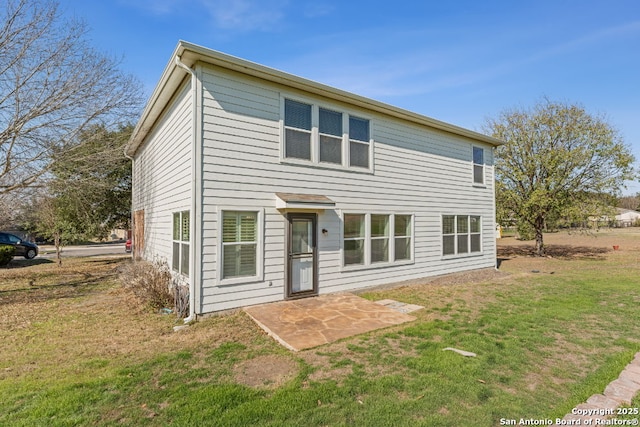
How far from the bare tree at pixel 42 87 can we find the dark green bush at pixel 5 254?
639cm

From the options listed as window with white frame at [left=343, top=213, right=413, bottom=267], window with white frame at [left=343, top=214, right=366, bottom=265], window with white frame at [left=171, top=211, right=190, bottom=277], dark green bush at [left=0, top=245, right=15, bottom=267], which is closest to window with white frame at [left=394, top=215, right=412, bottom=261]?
window with white frame at [left=343, top=213, right=413, bottom=267]

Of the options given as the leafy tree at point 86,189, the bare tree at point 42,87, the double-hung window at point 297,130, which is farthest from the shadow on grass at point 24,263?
the double-hung window at point 297,130

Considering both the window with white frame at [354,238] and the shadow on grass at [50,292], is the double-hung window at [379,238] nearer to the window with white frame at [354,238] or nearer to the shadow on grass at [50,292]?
the window with white frame at [354,238]

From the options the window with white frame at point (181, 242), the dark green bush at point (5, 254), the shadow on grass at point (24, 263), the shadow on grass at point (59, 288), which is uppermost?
the window with white frame at point (181, 242)

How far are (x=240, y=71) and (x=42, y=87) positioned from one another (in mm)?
7041

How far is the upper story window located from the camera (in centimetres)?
712

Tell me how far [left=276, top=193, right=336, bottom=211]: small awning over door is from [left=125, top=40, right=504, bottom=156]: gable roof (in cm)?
245

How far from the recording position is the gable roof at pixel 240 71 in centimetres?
575

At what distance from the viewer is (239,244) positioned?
→ 6.30 m

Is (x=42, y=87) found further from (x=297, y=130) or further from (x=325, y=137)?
(x=325, y=137)

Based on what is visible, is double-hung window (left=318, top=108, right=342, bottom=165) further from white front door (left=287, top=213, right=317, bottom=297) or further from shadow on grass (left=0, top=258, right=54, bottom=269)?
shadow on grass (left=0, top=258, right=54, bottom=269)

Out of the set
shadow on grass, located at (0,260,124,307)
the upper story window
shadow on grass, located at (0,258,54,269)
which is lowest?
shadow on grass, located at (0,258,54,269)

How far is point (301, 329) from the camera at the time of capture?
5.21 meters

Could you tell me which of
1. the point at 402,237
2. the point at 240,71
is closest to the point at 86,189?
the point at 240,71
